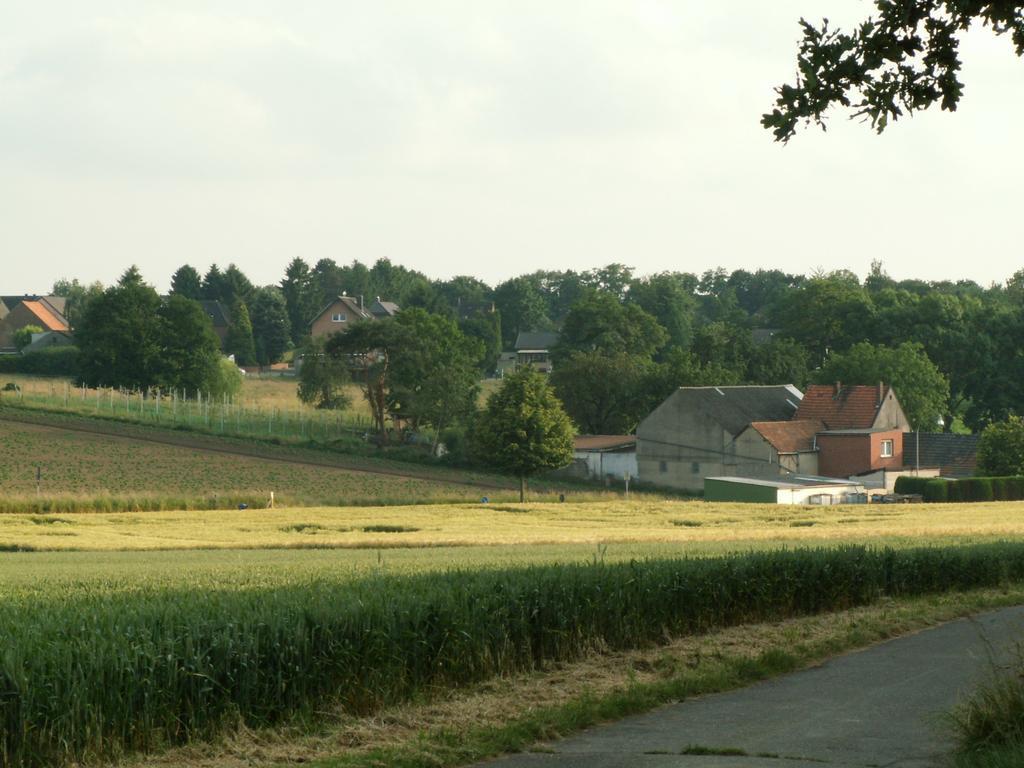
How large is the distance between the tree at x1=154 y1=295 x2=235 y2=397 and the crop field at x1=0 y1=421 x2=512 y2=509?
30.0 metres

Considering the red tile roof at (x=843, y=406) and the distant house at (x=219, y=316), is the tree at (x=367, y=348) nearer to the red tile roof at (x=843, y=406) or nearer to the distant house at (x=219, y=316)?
the red tile roof at (x=843, y=406)

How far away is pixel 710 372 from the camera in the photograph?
112938mm

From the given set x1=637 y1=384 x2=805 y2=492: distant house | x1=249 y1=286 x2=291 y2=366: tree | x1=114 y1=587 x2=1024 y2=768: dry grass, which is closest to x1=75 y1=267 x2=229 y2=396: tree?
x1=637 y1=384 x2=805 y2=492: distant house

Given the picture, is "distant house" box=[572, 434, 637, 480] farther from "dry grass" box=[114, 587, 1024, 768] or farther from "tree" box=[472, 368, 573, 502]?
"dry grass" box=[114, 587, 1024, 768]

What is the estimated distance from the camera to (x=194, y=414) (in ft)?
326

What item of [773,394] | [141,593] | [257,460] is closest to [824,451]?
[773,394]

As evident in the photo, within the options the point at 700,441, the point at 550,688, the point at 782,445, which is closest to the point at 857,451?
the point at 782,445

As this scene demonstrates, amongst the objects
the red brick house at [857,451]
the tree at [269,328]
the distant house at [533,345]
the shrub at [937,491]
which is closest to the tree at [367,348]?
the red brick house at [857,451]

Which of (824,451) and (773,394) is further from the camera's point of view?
(773,394)

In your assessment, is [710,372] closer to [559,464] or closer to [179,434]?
[559,464]

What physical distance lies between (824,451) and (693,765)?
90680 millimetres

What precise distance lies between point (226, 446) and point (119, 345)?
3350 centimetres

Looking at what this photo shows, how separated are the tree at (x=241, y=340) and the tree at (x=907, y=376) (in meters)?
82.7

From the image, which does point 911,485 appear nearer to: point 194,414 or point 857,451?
point 857,451
